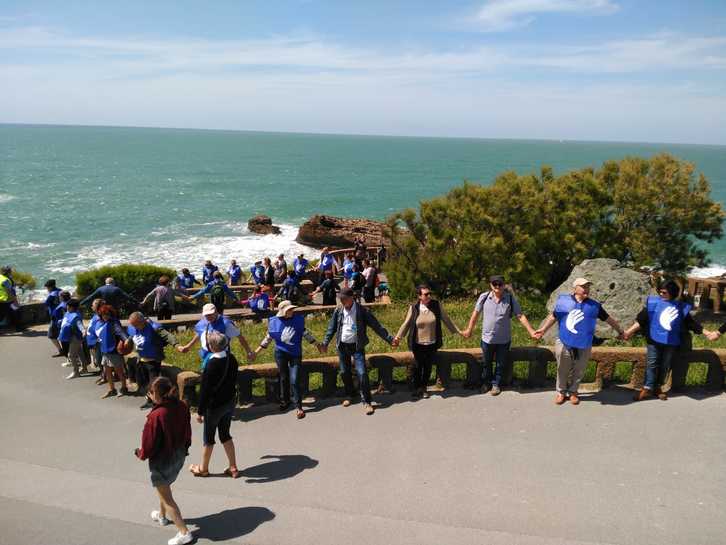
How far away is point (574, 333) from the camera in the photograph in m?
7.39

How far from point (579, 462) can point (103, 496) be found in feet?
14.4

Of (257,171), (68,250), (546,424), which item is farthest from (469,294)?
(257,171)

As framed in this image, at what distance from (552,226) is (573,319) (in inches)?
413

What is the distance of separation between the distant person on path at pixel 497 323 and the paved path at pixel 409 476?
42 centimetres

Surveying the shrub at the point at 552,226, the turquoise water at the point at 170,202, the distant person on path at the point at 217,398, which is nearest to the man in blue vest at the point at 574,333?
the distant person on path at the point at 217,398

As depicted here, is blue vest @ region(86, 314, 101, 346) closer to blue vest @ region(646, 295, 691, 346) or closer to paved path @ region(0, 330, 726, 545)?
paved path @ region(0, 330, 726, 545)

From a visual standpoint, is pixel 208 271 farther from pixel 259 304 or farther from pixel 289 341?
pixel 289 341

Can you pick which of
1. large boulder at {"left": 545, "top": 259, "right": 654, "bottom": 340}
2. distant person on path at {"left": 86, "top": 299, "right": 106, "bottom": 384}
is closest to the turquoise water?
distant person on path at {"left": 86, "top": 299, "right": 106, "bottom": 384}

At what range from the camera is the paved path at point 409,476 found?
5.10m

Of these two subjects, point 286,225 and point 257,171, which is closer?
→ point 286,225

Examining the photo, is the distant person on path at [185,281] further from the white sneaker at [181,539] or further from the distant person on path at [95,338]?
the white sneaker at [181,539]

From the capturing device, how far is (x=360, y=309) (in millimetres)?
7809

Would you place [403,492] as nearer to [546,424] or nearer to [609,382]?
[546,424]

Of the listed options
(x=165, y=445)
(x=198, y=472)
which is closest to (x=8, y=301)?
(x=198, y=472)
